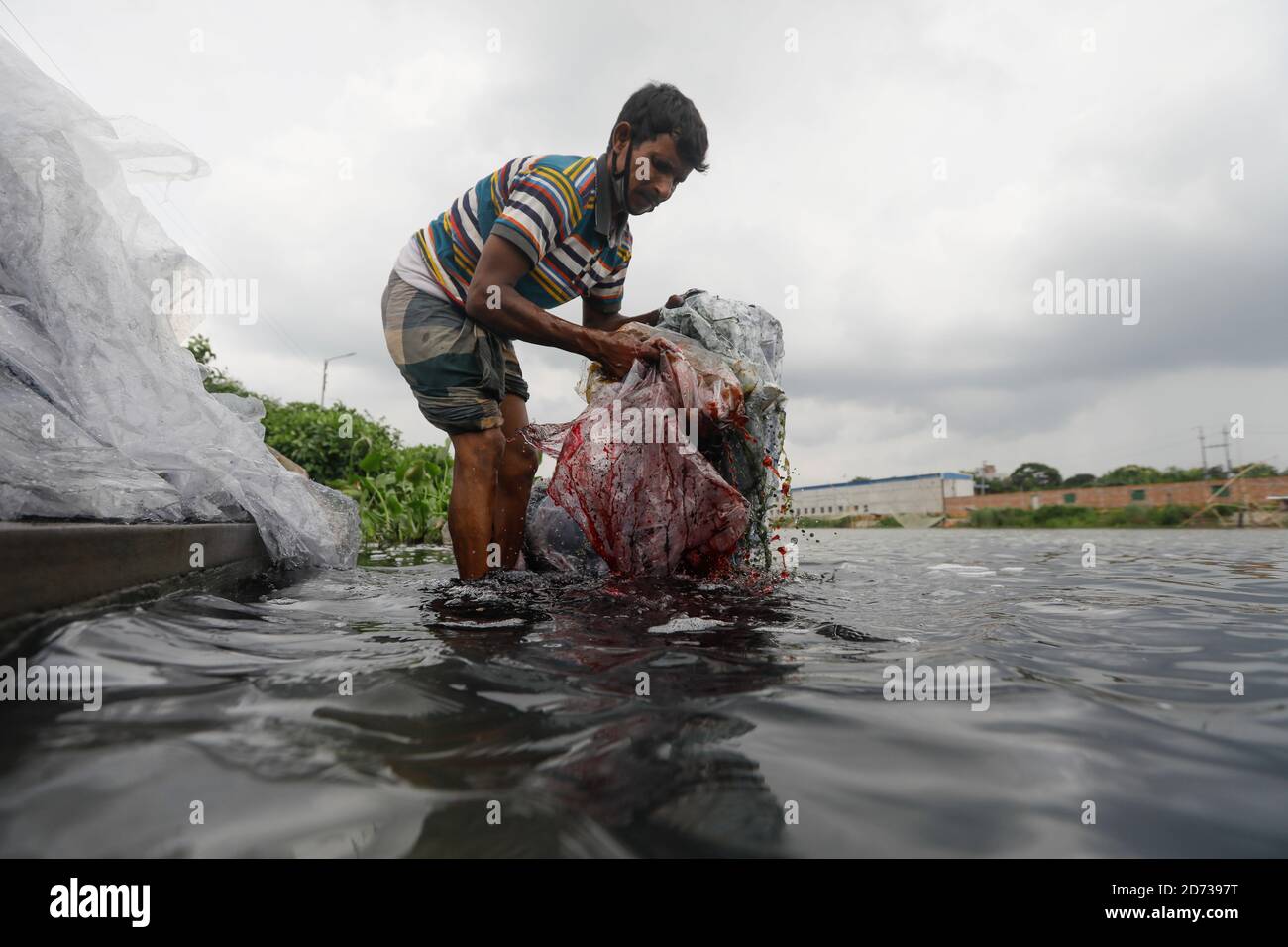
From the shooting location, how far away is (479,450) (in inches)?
110

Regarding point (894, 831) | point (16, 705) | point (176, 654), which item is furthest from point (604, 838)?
point (176, 654)

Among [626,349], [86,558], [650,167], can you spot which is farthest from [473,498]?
[650,167]

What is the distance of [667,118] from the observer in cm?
248

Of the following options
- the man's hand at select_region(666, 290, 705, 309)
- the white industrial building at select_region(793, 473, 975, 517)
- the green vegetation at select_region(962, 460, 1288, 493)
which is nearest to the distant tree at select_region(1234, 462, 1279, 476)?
the green vegetation at select_region(962, 460, 1288, 493)

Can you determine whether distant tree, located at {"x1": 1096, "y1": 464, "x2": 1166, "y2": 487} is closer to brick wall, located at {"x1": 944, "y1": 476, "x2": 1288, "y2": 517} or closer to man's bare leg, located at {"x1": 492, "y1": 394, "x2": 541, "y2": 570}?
brick wall, located at {"x1": 944, "y1": 476, "x2": 1288, "y2": 517}

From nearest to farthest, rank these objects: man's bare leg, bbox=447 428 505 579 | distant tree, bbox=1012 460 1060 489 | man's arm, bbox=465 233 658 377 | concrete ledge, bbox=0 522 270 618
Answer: concrete ledge, bbox=0 522 270 618
man's arm, bbox=465 233 658 377
man's bare leg, bbox=447 428 505 579
distant tree, bbox=1012 460 1060 489

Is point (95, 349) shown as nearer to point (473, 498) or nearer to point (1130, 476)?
point (473, 498)

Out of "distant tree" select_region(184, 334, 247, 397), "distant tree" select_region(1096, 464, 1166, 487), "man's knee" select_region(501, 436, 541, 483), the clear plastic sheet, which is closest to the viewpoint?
the clear plastic sheet

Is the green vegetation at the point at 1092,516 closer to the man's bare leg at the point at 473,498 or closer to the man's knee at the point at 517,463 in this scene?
the man's knee at the point at 517,463

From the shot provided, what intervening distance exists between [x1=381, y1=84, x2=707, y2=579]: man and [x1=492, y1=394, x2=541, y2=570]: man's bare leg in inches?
5.9

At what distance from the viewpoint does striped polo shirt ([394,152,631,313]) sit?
2465 millimetres

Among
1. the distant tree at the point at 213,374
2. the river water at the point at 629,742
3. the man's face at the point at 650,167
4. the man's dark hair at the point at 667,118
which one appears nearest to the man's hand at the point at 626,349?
the man's face at the point at 650,167

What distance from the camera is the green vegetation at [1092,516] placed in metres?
20.6
